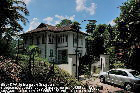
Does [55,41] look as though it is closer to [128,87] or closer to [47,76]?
[47,76]

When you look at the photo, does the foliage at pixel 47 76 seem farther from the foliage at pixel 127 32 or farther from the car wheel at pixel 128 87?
the foliage at pixel 127 32

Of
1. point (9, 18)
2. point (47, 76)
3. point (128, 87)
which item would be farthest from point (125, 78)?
point (9, 18)

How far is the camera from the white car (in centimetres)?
1078

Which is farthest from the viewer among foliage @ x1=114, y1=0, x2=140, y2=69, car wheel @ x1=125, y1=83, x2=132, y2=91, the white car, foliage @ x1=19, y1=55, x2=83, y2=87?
foliage @ x1=114, y1=0, x2=140, y2=69

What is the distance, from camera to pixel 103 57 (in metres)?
17.2

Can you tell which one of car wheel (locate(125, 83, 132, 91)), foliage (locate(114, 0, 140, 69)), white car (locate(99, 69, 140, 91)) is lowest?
car wheel (locate(125, 83, 132, 91))

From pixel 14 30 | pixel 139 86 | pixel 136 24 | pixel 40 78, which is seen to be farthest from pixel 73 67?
pixel 14 30

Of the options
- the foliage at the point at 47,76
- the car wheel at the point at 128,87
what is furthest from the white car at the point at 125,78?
the foliage at the point at 47,76

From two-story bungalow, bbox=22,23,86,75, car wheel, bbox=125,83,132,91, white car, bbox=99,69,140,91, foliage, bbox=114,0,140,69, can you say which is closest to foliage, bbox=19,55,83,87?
white car, bbox=99,69,140,91

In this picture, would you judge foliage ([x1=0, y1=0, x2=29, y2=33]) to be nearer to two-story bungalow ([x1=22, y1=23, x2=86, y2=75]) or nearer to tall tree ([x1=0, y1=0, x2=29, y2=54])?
tall tree ([x1=0, y1=0, x2=29, y2=54])

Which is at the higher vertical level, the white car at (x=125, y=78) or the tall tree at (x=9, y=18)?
the tall tree at (x=9, y=18)

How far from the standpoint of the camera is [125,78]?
11531 mm

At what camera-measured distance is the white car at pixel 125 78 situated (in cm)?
1078

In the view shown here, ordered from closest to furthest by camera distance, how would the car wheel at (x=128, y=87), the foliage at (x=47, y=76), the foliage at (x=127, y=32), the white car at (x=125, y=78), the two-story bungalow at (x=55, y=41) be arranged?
the foliage at (x=47, y=76), the white car at (x=125, y=78), the car wheel at (x=128, y=87), the foliage at (x=127, y=32), the two-story bungalow at (x=55, y=41)
